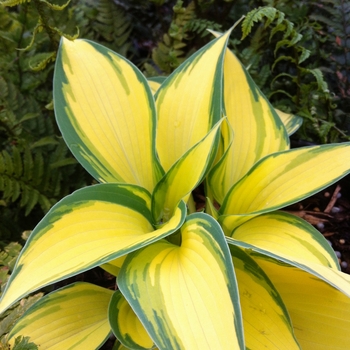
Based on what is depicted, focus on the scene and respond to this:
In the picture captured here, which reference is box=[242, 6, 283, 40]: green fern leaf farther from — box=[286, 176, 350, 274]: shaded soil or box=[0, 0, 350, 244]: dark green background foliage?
box=[286, 176, 350, 274]: shaded soil

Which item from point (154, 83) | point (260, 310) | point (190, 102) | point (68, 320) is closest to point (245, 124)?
point (190, 102)

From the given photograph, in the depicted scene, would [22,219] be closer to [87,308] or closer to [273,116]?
[87,308]

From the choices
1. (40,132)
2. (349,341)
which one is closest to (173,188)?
(349,341)

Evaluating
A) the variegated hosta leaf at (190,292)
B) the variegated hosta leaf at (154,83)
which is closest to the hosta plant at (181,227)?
the variegated hosta leaf at (190,292)

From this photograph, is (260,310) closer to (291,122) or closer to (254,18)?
(291,122)

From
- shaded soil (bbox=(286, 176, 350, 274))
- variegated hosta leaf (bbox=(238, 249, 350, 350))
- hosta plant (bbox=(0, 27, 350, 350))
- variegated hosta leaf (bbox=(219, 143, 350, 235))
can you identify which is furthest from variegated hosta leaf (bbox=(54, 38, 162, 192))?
shaded soil (bbox=(286, 176, 350, 274))

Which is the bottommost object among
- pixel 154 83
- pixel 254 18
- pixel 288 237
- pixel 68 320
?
pixel 68 320

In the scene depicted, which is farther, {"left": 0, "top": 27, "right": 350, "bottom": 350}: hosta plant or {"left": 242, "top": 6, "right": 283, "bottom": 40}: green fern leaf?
{"left": 242, "top": 6, "right": 283, "bottom": 40}: green fern leaf
